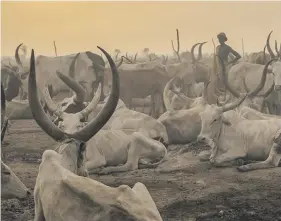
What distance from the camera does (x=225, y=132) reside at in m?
6.55

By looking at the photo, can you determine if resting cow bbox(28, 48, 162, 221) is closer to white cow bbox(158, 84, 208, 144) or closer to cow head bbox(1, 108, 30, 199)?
cow head bbox(1, 108, 30, 199)

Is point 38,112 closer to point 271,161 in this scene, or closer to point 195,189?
point 195,189

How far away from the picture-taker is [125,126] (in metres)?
7.14

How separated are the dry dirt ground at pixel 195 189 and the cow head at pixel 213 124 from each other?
13.2 inches

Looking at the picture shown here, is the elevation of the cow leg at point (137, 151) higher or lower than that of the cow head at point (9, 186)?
lower

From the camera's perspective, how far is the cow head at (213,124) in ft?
21.0

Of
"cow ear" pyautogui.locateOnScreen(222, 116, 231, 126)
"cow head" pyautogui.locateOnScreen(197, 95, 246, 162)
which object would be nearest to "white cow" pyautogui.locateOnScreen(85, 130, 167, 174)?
"cow head" pyautogui.locateOnScreen(197, 95, 246, 162)

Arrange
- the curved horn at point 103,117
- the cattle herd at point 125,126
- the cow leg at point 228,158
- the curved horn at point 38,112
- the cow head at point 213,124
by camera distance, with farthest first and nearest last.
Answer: the cow head at point 213,124 < the cow leg at point 228,158 < the curved horn at point 103,117 < the curved horn at point 38,112 < the cattle herd at point 125,126

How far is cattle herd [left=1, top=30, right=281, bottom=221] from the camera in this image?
286 centimetres

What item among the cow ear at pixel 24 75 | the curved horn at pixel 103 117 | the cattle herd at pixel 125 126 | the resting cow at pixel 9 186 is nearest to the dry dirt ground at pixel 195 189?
the cattle herd at pixel 125 126

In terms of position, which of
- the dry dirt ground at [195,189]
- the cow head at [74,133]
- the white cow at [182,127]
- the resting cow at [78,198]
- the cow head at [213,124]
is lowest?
the dry dirt ground at [195,189]

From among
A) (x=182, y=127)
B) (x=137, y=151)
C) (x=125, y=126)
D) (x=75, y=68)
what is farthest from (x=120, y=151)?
(x=75, y=68)

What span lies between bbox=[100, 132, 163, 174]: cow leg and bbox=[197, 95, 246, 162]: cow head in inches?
24.8

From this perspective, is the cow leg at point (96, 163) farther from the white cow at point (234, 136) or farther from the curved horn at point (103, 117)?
the curved horn at point (103, 117)
